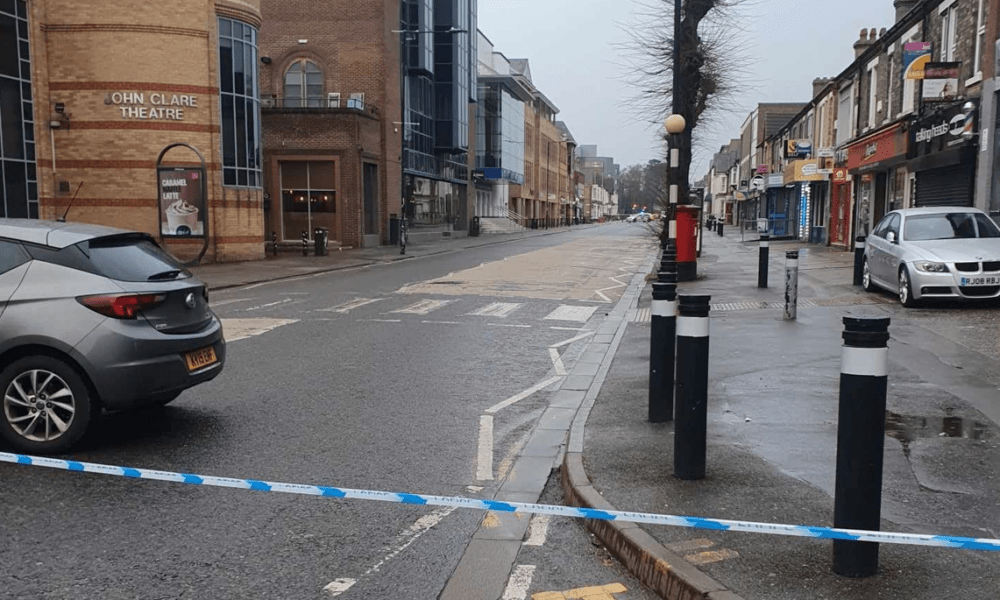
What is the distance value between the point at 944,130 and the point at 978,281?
354 inches

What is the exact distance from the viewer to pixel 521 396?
316 inches

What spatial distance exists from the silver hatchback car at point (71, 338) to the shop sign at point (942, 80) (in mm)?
18890

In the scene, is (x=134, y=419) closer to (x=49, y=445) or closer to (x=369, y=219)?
(x=49, y=445)

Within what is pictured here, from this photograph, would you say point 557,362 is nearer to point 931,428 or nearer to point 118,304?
point 931,428

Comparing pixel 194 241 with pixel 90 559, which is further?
pixel 194 241

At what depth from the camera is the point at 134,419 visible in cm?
693

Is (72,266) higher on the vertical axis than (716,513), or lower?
higher

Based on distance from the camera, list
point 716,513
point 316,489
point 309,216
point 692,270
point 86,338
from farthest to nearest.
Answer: point 309,216 < point 692,270 < point 86,338 < point 716,513 < point 316,489

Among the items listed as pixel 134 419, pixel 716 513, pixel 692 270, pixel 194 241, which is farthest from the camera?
pixel 194 241

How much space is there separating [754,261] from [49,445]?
2410 cm

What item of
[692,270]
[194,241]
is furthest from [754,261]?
[194,241]

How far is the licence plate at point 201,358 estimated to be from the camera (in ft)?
20.8

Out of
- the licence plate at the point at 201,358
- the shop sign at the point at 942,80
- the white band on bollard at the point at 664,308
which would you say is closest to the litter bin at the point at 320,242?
the shop sign at the point at 942,80

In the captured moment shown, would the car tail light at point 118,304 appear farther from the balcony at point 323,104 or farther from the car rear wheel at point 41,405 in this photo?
the balcony at point 323,104
